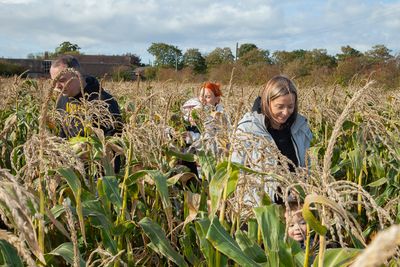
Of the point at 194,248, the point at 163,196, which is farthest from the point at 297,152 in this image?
the point at 163,196

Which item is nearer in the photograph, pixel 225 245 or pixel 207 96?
pixel 225 245

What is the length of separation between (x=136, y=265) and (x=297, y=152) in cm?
127

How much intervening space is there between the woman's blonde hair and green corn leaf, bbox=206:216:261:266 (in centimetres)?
134

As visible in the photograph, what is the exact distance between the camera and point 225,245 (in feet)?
5.34

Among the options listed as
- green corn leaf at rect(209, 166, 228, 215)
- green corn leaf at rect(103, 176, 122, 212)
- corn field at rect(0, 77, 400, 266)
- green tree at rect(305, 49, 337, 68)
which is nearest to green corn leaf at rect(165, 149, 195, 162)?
corn field at rect(0, 77, 400, 266)

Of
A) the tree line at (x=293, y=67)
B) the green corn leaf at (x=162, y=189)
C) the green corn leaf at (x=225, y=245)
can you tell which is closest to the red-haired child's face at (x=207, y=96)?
the tree line at (x=293, y=67)

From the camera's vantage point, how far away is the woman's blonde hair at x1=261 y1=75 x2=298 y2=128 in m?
2.87

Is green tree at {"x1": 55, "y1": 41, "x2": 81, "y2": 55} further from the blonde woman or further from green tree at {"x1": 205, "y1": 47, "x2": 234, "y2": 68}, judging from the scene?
the blonde woman

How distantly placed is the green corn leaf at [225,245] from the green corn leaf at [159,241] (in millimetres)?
316

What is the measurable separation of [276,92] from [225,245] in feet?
4.69

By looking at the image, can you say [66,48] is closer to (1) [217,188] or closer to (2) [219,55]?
(2) [219,55]

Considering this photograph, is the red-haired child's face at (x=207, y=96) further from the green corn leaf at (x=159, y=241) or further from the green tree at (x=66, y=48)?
the green tree at (x=66, y=48)

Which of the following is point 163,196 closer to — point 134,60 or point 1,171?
point 1,171

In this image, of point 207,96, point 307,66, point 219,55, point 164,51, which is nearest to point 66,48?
point 164,51
